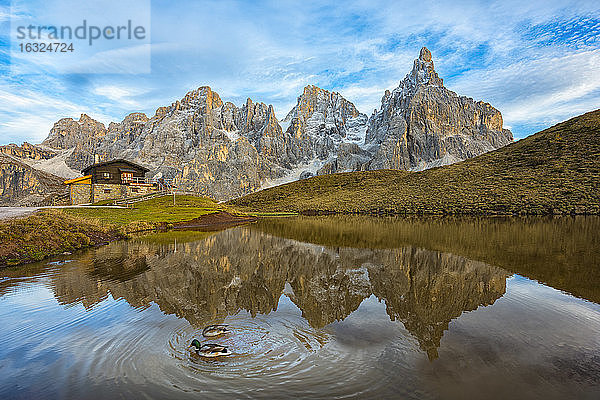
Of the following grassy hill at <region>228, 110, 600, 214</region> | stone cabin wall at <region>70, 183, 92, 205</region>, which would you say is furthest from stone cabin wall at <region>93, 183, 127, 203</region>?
grassy hill at <region>228, 110, 600, 214</region>

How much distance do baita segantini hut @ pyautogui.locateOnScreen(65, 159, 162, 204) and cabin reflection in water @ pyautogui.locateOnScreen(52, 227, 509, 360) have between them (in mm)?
51962

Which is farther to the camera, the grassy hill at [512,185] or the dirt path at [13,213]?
the grassy hill at [512,185]

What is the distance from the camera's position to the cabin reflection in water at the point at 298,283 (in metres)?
9.95

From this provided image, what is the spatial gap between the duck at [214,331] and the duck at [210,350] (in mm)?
551

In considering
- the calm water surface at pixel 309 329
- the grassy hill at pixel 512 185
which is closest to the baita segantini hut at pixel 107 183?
the grassy hill at pixel 512 185

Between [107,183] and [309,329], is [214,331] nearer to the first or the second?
[309,329]

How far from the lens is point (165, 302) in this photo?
1098 centimetres

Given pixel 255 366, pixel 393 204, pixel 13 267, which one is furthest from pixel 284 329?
pixel 393 204

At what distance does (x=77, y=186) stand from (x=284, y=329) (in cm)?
7024

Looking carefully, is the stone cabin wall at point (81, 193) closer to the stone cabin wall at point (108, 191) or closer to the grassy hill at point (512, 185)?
the stone cabin wall at point (108, 191)

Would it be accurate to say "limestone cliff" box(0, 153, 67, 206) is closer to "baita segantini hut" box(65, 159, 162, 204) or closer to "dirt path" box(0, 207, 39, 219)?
"baita segantini hut" box(65, 159, 162, 204)

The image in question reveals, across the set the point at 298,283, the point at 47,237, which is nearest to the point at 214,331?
the point at 298,283

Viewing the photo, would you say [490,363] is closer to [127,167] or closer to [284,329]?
[284,329]

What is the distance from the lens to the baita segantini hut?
62.2 metres
